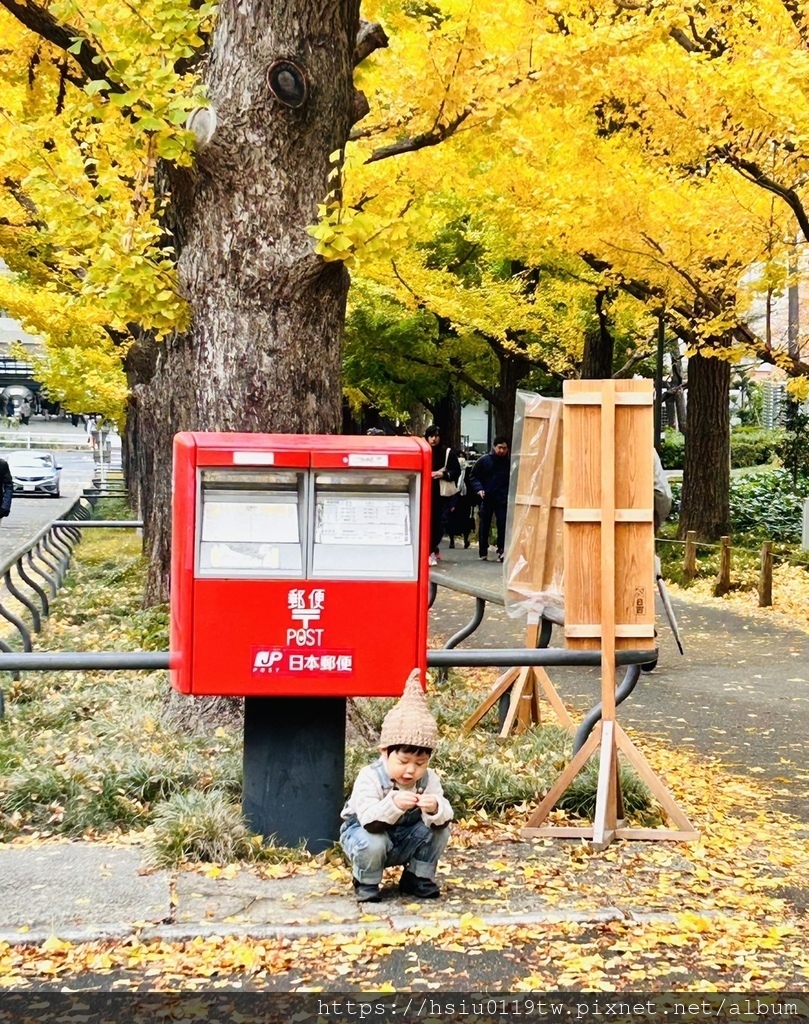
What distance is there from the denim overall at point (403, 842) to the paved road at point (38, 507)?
6.70 m

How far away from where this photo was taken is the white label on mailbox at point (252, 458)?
5066 millimetres

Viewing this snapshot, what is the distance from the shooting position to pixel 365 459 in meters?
5.14

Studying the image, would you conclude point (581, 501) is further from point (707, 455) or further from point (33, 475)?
point (33, 475)

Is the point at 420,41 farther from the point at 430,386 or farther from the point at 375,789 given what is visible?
the point at 430,386

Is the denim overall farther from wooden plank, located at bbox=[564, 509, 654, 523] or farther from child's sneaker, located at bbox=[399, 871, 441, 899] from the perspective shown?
wooden plank, located at bbox=[564, 509, 654, 523]

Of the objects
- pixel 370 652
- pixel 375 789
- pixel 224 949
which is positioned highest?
pixel 370 652

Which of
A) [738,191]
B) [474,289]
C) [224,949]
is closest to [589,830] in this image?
[224,949]

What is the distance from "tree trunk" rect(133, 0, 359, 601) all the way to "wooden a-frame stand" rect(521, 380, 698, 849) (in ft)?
5.40

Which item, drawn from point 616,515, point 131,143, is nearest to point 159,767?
point 616,515

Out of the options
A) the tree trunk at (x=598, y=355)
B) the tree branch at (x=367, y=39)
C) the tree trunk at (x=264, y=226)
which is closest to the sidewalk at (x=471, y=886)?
the tree trunk at (x=264, y=226)

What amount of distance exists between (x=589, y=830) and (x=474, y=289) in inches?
741

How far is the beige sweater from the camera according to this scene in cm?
477

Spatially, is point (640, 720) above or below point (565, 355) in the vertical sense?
below

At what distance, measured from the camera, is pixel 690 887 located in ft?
16.9
